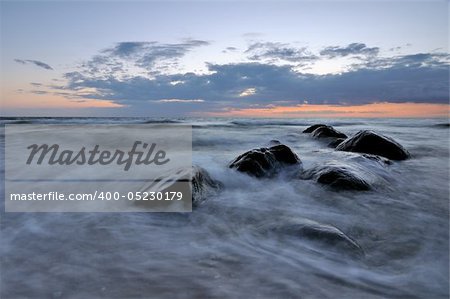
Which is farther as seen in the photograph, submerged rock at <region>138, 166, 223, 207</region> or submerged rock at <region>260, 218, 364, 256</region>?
submerged rock at <region>138, 166, 223, 207</region>

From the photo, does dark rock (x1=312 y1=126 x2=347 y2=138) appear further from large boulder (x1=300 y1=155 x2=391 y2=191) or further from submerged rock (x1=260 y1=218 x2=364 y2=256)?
submerged rock (x1=260 y1=218 x2=364 y2=256)

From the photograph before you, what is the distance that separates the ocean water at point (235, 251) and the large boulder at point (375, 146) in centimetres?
258

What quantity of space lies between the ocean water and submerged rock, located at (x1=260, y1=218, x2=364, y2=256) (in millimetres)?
61

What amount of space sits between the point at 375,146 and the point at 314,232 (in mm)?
4623

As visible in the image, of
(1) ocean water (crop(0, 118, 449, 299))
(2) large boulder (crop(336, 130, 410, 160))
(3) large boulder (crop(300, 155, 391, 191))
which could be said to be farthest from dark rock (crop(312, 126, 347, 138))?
(1) ocean water (crop(0, 118, 449, 299))

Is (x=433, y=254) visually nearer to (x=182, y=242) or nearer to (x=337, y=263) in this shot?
(x=337, y=263)

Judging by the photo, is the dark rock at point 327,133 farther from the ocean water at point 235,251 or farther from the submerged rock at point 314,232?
the submerged rock at point 314,232

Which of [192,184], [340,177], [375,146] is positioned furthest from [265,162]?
[375,146]

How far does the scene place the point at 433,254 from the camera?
254 centimetres

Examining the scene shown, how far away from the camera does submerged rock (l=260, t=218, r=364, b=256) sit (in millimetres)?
2524

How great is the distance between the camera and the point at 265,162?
5.05 metres

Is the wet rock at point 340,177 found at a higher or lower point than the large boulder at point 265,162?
lower

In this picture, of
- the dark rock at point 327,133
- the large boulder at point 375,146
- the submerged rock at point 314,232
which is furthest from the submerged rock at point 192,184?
the dark rock at point 327,133

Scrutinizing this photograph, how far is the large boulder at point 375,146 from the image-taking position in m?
6.57
